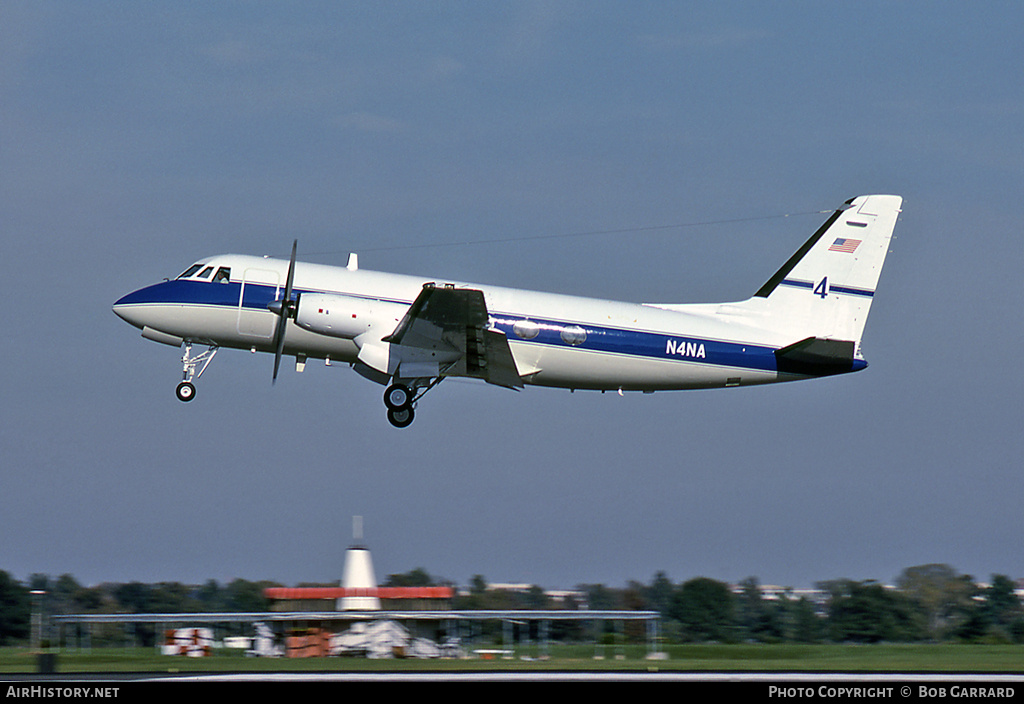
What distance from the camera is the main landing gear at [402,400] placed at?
78.0 feet

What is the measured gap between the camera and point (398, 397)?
935 inches

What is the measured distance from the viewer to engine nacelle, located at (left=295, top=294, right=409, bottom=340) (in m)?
22.5

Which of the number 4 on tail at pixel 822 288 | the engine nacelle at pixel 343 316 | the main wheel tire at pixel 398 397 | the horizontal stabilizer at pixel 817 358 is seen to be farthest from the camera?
the number 4 on tail at pixel 822 288

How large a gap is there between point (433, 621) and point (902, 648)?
46.1ft

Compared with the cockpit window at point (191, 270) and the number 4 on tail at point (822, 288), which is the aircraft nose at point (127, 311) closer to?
the cockpit window at point (191, 270)

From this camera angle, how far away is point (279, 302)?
23.0 metres

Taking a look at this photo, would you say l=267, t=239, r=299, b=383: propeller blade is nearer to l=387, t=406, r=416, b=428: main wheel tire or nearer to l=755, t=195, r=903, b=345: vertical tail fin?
l=387, t=406, r=416, b=428: main wheel tire

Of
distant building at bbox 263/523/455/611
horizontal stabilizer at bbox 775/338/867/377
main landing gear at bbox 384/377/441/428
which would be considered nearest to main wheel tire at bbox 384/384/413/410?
main landing gear at bbox 384/377/441/428

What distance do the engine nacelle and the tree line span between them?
1526 centimetres

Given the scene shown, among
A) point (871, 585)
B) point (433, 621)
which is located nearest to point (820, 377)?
point (433, 621)

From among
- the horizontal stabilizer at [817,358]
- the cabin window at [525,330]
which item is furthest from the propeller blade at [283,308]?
the horizontal stabilizer at [817,358]

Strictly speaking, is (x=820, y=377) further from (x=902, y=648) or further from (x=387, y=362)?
(x=902, y=648)

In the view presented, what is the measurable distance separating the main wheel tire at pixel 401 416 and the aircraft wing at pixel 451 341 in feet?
2.87
